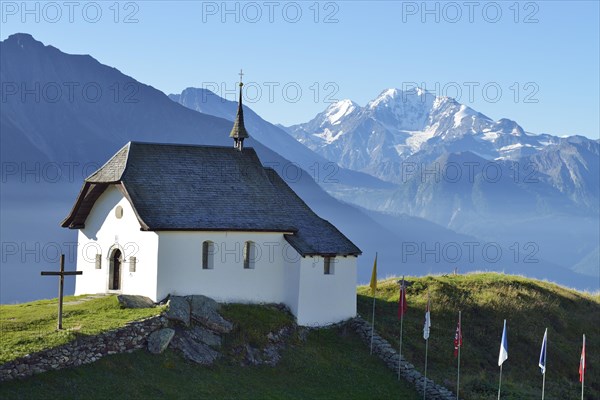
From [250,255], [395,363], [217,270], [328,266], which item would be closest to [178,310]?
[217,270]

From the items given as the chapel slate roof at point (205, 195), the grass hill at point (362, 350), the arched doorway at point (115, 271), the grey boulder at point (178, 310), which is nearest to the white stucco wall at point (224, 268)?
the chapel slate roof at point (205, 195)

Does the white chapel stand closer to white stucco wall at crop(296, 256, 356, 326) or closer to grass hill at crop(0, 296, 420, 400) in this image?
white stucco wall at crop(296, 256, 356, 326)

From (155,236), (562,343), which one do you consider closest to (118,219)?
(155,236)

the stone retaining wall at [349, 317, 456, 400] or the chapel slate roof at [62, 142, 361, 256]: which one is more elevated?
the chapel slate roof at [62, 142, 361, 256]

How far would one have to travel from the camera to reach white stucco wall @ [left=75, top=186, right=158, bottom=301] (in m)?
51.1

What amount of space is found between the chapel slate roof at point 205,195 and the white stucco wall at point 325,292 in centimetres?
92

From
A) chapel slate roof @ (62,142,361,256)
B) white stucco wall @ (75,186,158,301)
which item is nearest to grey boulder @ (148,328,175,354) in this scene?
white stucco wall @ (75,186,158,301)

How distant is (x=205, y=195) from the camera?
53.4 metres

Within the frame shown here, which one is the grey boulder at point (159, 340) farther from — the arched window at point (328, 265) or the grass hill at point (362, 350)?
the arched window at point (328, 265)

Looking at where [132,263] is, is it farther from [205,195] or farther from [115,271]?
[205,195]

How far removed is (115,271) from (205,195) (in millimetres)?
6531

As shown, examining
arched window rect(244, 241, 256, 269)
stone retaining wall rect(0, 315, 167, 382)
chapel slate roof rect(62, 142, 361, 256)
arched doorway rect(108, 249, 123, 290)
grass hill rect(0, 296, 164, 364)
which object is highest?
chapel slate roof rect(62, 142, 361, 256)

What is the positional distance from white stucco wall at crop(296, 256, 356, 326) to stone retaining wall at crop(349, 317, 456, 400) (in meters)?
1.13

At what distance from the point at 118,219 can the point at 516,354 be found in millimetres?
24139
